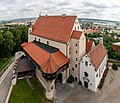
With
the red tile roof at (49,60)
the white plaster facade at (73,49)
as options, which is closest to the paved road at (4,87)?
the red tile roof at (49,60)

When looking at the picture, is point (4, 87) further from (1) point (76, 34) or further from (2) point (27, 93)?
(1) point (76, 34)

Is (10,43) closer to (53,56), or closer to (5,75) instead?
(5,75)

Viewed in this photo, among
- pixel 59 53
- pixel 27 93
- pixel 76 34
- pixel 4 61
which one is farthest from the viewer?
pixel 4 61

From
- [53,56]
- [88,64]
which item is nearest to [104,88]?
[88,64]

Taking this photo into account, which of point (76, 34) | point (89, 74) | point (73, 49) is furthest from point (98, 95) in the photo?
point (76, 34)

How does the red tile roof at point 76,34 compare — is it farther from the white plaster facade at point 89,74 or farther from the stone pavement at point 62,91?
the stone pavement at point 62,91

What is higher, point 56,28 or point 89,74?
point 56,28
